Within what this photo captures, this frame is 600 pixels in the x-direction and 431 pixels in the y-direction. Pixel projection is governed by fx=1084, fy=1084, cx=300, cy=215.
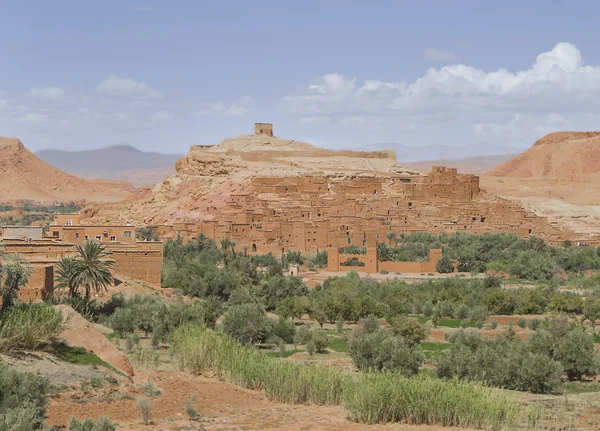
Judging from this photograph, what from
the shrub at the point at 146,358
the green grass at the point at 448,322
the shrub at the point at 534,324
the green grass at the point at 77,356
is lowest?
the green grass at the point at 448,322

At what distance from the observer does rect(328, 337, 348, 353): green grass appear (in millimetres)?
26094

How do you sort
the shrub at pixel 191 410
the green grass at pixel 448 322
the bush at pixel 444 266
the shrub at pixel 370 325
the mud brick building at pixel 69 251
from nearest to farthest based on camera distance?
the shrub at pixel 191 410 < the mud brick building at pixel 69 251 < the shrub at pixel 370 325 < the green grass at pixel 448 322 < the bush at pixel 444 266

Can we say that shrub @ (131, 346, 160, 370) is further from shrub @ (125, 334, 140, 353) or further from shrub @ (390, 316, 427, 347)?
shrub @ (390, 316, 427, 347)

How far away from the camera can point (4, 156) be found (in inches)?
5374

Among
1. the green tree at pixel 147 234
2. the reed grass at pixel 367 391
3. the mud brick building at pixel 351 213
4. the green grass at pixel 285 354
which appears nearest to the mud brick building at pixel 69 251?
the green grass at pixel 285 354

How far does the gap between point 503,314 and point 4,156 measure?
111m

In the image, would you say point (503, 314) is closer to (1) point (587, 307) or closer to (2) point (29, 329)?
(1) point (587, 307)

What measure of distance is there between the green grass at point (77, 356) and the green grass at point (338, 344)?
8.51 meters

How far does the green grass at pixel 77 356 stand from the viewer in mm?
17938

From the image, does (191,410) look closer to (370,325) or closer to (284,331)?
(284,331)

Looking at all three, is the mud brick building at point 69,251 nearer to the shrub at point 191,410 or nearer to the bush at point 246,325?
the bush at point 246,325

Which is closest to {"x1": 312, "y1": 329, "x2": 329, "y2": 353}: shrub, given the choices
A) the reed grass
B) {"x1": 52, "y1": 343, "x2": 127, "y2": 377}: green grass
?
the reed grass

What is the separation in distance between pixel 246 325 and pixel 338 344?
256cm

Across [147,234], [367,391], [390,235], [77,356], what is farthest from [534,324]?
[390,235]
